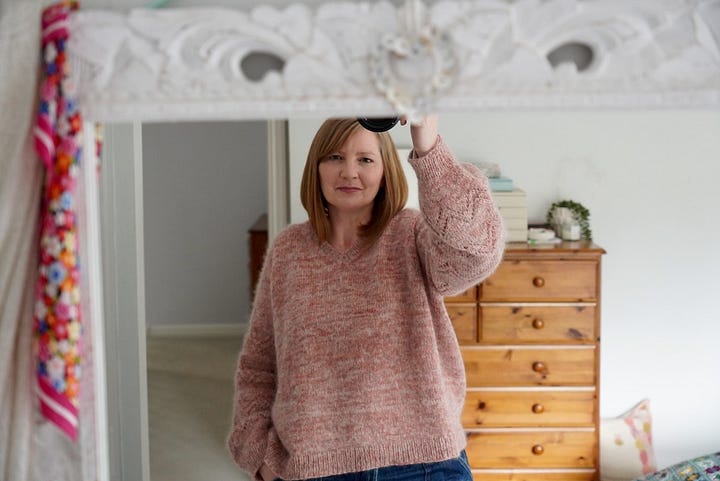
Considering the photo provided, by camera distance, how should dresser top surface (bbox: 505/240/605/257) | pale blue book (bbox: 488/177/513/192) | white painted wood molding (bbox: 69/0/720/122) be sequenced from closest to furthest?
1. white painted wood molding (bbox: 69/0/720/122)
2. dresser top surface (bbox: 505/240/605/257)
3. pale blue book (bbox: 488/177/513/192)

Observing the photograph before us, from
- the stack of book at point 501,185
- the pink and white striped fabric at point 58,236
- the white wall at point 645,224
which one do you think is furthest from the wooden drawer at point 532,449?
the pink and white striped fabric at point 58,236

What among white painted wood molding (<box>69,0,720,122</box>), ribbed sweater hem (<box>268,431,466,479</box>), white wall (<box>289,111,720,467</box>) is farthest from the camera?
white wall (<box>289,111,720,467</box>)

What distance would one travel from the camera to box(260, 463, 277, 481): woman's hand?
1147 mm

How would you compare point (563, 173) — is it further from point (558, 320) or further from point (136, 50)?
point (136, 50)

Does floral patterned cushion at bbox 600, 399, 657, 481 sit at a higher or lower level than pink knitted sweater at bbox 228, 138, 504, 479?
lower

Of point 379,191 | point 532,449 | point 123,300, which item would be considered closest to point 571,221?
point 532,449

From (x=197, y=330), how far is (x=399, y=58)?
3901mm

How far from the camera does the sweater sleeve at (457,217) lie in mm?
879

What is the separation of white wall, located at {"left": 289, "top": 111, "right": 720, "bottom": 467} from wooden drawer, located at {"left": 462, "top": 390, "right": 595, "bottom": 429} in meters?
0.31

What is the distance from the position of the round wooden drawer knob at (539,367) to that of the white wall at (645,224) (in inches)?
15.3

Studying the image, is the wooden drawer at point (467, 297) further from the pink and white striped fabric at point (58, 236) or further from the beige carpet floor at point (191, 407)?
the pink and white striped fabric at point (58, 236)

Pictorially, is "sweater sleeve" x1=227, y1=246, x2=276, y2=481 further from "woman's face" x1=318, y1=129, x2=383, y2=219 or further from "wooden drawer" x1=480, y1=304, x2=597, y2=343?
"wooden drawer" x1=480, y1=304, x2=597, y2=343

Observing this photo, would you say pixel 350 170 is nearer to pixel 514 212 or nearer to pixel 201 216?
pixel 514 212

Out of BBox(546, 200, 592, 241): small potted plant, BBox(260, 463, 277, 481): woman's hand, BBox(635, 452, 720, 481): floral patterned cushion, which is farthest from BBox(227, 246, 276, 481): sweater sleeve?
BBox(546, 200, 592, 241): small potted plant
